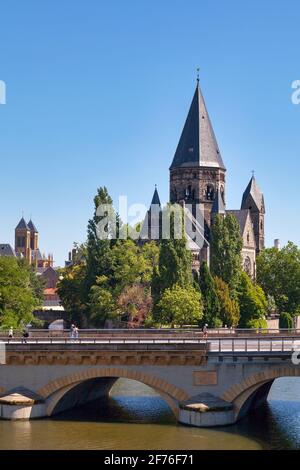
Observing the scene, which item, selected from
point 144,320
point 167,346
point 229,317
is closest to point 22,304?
point 144,320

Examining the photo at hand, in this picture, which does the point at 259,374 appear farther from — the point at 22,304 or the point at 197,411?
the point at 22,304

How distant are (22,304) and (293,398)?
100ft

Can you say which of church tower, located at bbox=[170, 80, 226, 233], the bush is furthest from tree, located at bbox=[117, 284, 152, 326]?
church tower, located at bbox=[170, 80, 226, 233]

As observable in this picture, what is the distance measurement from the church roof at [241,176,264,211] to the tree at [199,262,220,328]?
4931 centimetres

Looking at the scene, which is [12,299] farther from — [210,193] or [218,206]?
[210,193]

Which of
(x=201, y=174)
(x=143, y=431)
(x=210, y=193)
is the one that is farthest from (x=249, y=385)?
(x=201, y=174)

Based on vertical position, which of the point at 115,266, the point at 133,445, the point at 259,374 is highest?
the point at 115,266

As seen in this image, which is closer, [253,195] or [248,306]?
[248,306]

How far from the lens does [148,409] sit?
54.0 m

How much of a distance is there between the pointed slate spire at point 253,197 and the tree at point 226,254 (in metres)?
34.1

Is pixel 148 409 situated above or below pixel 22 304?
below

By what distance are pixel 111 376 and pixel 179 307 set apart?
34014 millimetres

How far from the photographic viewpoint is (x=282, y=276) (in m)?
122

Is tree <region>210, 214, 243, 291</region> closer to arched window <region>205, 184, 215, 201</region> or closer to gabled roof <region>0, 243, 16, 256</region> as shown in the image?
arched window <region>205, 184, 215, 201</region>
